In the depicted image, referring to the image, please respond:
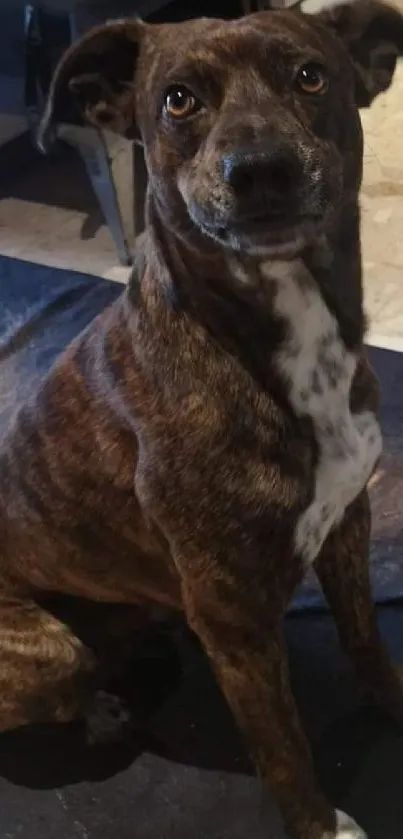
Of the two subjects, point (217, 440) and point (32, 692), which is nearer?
point (217, 440)

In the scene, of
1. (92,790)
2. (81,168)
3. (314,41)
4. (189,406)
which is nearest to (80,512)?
(189,406)

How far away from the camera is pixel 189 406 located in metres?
1.30

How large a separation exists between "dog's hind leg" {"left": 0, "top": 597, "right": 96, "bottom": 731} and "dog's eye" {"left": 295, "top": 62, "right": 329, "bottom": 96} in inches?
33.5

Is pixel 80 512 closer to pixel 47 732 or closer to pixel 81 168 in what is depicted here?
pixel 47 732

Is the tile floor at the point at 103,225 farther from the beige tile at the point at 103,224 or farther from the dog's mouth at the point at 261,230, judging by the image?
the dog's mouth at the point at 261,230

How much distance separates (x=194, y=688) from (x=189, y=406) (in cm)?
70

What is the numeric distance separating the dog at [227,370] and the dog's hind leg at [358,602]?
4 centimetres

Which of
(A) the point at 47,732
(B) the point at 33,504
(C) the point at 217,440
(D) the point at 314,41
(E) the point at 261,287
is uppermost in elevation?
(D) the point at 314,41

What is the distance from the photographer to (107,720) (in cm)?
→ 174

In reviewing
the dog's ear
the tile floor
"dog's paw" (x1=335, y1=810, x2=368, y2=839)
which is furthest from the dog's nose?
the tile floor

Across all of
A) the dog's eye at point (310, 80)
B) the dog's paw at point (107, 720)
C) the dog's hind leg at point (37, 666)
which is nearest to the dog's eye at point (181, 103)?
the dog's eye at point (310, 80)

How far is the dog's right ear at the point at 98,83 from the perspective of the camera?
1.34 m

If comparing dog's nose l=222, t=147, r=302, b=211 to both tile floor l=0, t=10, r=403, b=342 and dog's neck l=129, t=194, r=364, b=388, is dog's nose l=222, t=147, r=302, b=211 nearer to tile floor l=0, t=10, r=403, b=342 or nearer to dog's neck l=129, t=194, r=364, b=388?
dog's neck l=129, t=194, r=364, b=388

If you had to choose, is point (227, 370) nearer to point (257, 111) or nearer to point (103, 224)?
point (257, 111)
